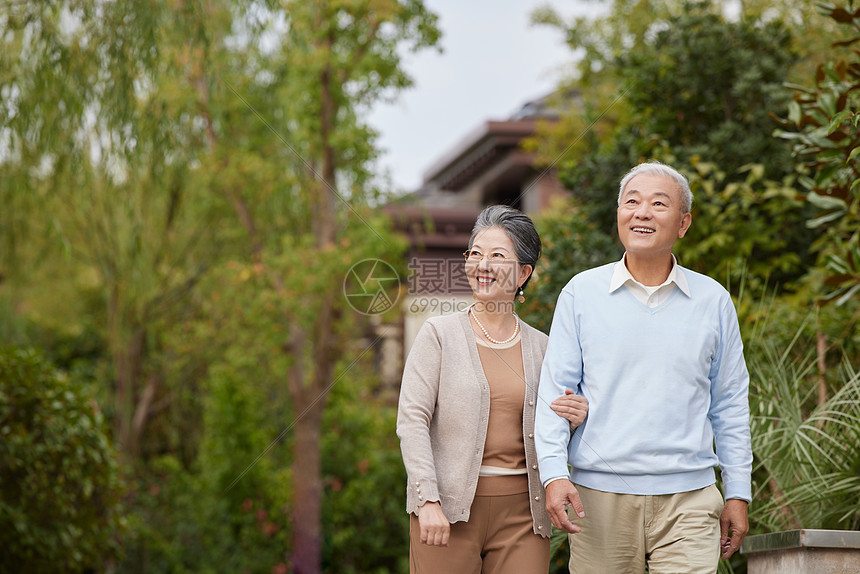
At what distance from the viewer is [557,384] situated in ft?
7.68

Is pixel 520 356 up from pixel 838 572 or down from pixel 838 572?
up

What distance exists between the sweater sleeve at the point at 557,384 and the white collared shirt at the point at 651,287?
128mm

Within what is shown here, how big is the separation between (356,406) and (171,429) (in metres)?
2.21

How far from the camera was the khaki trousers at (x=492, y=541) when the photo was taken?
2.33m

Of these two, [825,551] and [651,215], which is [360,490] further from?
[651,215]

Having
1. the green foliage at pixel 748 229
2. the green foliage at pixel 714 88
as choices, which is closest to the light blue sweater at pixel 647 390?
the green foliage at pixel 748 229

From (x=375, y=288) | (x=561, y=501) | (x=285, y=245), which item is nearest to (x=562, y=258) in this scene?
(x=375, y=288)

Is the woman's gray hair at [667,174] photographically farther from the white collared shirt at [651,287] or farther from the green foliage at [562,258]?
the green foliage at [562,258]

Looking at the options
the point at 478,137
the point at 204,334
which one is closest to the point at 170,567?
the point at 204,334

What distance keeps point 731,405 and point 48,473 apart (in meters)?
3.99

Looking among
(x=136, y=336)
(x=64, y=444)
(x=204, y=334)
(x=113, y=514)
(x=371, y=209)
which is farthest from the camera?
(x=136, y=336)

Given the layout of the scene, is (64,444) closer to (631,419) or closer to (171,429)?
(631,419)

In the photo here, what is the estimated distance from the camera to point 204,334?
9344 mm

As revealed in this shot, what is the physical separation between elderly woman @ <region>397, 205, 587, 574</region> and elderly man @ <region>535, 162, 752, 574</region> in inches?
3.6
